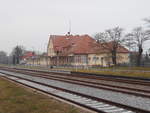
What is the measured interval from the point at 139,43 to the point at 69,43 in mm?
29154

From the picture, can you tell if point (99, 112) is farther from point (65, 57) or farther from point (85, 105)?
point (65, 57)

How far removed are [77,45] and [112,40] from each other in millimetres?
17267

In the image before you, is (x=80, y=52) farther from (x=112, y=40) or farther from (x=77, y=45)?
(x=112, y=40)

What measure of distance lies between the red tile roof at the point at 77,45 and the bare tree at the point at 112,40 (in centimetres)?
158

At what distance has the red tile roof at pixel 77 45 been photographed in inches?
2479

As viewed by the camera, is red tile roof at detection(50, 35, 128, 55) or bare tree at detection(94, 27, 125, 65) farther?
red tile roof at detection(50, 35, 128, 55)

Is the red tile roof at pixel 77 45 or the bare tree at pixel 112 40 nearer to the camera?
the bare tree at pixel 112 40

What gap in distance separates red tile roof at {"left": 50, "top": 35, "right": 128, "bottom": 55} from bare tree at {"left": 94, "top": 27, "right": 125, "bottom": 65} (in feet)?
5.18

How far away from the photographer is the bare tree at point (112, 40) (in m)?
54.9

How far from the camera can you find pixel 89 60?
66812mm

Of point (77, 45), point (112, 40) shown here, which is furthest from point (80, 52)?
point (112, 40)

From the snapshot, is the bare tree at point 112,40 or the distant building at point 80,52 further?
the distant building at point 80,52

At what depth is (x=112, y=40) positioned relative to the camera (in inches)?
2189

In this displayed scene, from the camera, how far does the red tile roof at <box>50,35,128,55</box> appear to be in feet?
207
